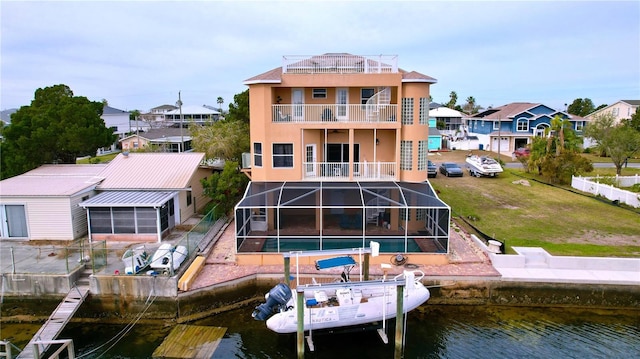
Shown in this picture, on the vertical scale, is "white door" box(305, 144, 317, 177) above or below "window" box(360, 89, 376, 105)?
below

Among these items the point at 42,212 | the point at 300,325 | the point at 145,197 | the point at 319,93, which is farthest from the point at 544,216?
the point at 42,212

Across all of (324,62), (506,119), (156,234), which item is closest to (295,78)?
(324,62)

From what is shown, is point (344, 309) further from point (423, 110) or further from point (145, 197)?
point (145, 197)

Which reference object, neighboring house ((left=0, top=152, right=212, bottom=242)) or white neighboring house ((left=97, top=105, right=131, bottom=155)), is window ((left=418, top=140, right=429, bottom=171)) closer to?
neighboring house ((left=0, top=152, right=212, bottom=242))

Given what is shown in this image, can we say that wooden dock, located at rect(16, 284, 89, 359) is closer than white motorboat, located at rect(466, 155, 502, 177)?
Yes

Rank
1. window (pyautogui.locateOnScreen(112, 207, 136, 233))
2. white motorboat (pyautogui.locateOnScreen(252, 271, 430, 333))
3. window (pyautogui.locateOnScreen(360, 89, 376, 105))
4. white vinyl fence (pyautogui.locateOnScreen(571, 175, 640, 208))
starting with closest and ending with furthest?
white motorboat (pyautogui.locateOnScreen(252, 271, 430, 333))
window (pyautogui.locateOnScreen(112, 207, 136, 233))
window (pyautogui.locateOnScreen(360, 89, 376, 105))
white vinyl fence (pyautogui.locateOnScreen(571, 175, 640, 208))

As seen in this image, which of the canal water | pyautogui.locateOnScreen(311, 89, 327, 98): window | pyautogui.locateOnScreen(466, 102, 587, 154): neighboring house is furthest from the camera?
pyautogui.locateOnScreen(466, 102, 587, 154): neighboring house

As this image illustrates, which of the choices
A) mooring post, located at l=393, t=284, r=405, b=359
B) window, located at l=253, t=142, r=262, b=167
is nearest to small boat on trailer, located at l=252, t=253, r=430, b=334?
mooring post, located at l=393, t=284, r=405, b=359
